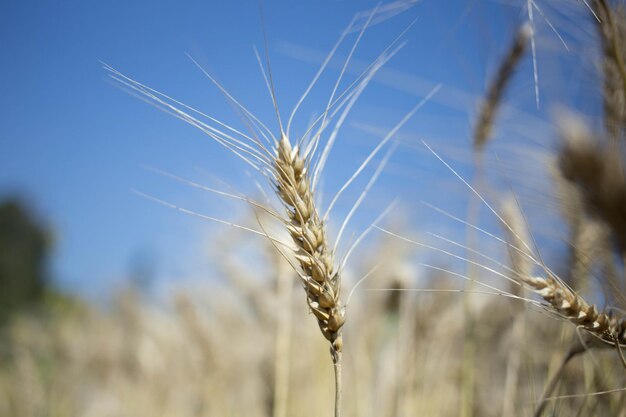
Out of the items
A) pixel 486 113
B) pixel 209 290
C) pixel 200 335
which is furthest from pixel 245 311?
pixel 486 113

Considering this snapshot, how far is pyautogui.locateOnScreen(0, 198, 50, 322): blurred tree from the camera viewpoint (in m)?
19.0

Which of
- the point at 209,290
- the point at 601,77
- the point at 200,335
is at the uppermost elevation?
the point at 601,77

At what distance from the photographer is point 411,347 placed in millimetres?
2340

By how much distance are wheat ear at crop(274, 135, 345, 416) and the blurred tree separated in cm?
1758

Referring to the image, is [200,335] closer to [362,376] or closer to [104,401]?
[362,376]

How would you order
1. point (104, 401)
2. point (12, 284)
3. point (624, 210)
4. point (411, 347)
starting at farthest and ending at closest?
point (12, 284), point (104, 401), point (411, 347), point (624, 210)

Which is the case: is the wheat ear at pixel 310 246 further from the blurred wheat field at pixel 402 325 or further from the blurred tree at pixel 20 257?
the blurred tree at pixel 20 257

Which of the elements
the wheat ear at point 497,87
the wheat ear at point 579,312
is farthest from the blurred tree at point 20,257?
the wheat ear at point 579,312

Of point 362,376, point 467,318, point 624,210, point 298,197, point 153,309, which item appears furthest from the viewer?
point 153,309

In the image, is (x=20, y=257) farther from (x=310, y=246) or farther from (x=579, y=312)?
(x=579, y=312)

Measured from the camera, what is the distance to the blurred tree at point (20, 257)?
19.0 meters

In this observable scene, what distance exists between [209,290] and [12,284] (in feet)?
58.7

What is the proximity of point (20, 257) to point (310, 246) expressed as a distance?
2273cm

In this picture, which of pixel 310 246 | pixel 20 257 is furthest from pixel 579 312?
pixel 20 257
